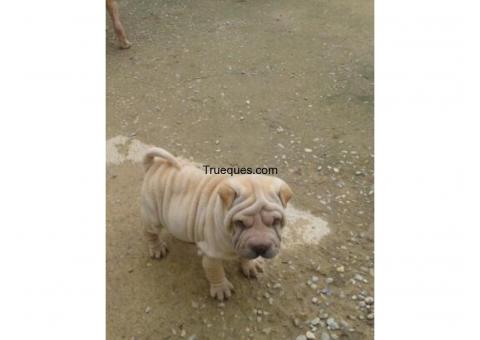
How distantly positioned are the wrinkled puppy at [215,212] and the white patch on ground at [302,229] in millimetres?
453

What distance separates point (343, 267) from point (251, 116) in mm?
2488

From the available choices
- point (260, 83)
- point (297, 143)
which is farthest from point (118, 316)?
point (260, 83)

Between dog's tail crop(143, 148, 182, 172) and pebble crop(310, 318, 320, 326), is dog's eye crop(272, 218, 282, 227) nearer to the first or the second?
dog's tail crop(143, 148, 182, 172)

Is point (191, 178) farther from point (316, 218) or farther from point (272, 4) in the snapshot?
point (272, 4)

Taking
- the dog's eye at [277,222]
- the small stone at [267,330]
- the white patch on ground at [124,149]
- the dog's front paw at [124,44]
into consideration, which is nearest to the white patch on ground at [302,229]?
the small stone at [267,330]

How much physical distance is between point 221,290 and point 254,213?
105 centimetres

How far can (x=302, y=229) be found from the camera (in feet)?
12.4

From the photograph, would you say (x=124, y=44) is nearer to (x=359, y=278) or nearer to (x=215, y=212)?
(x=215, y=212)

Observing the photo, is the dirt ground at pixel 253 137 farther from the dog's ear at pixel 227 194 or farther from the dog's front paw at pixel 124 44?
the dog's ear at pixel 227 194

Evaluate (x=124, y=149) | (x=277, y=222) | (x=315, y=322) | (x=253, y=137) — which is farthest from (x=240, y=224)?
(x=124, y=149)

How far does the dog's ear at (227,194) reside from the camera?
2404 mm

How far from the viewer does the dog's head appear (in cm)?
237

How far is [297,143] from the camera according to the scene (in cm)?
483

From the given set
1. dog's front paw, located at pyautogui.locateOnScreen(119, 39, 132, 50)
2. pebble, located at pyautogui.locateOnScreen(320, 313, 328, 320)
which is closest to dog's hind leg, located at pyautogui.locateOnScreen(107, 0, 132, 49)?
dog's front paw, located at pyautogui.locateOnScreen(119, 39, 132, 50)
